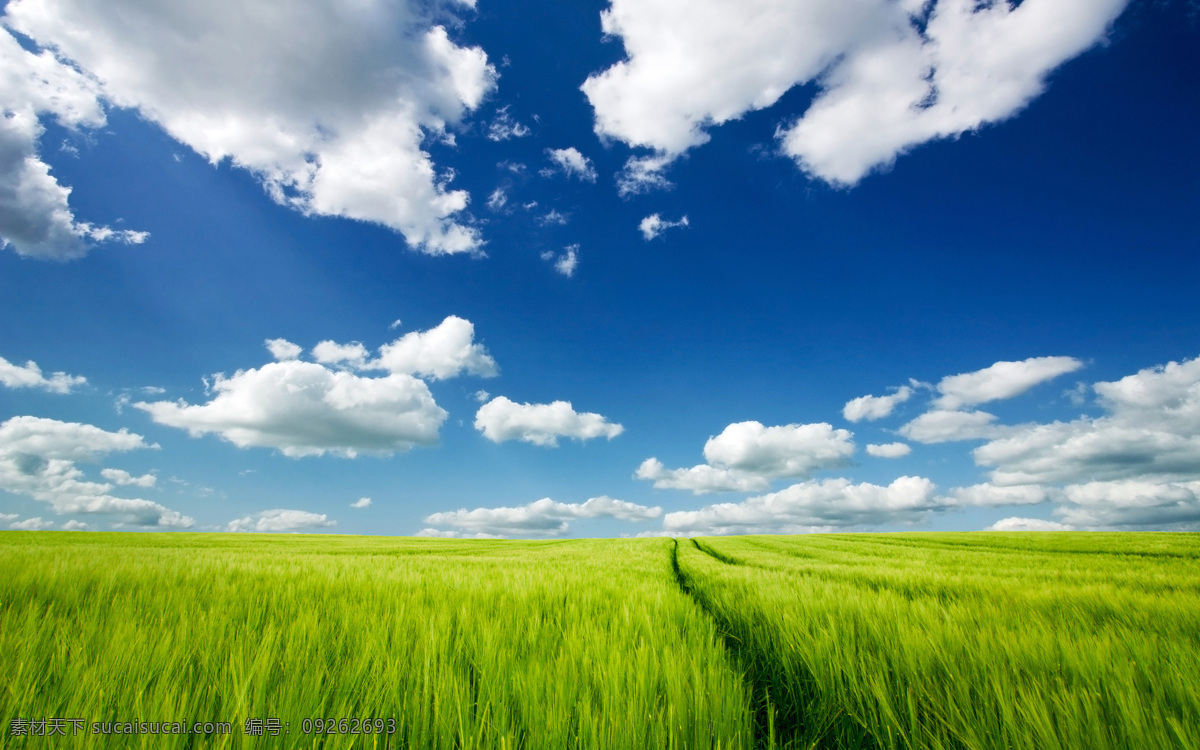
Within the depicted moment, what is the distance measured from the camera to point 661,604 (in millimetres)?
3426

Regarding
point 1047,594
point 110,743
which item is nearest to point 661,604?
point 110,743

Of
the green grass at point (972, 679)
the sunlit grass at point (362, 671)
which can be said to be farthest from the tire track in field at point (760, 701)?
the sunlit grass at point (362, 671)

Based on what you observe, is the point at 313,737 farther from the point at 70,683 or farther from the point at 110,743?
the point at 70,683

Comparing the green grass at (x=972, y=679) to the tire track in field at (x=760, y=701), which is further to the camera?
the tire track in field at (x=760, y=701)

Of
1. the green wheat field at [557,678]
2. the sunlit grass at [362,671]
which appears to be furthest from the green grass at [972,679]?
the sunlit grass at [362,671]

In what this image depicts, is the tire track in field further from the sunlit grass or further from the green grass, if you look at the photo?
the sunlit grass

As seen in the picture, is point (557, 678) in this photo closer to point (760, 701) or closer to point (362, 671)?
point (362, 671)

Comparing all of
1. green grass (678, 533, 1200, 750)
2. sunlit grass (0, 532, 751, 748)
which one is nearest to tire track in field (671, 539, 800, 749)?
green grass (678, 533, 1200, 750)

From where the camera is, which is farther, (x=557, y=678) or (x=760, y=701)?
(x=760, y=701)

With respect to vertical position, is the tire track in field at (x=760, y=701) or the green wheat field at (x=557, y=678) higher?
the green wheat field at (x=557, y=678)

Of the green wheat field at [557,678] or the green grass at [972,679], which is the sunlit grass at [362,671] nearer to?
the green wheat field at [557,678]

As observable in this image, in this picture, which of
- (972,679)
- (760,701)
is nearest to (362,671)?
(760,701)

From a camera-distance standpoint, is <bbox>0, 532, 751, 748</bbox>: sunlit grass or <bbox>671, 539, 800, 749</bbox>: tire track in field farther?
<bbox>671, 539, 800, 749</bbox>: tire track in field

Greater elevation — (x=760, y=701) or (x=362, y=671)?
(x=362, y=671)
